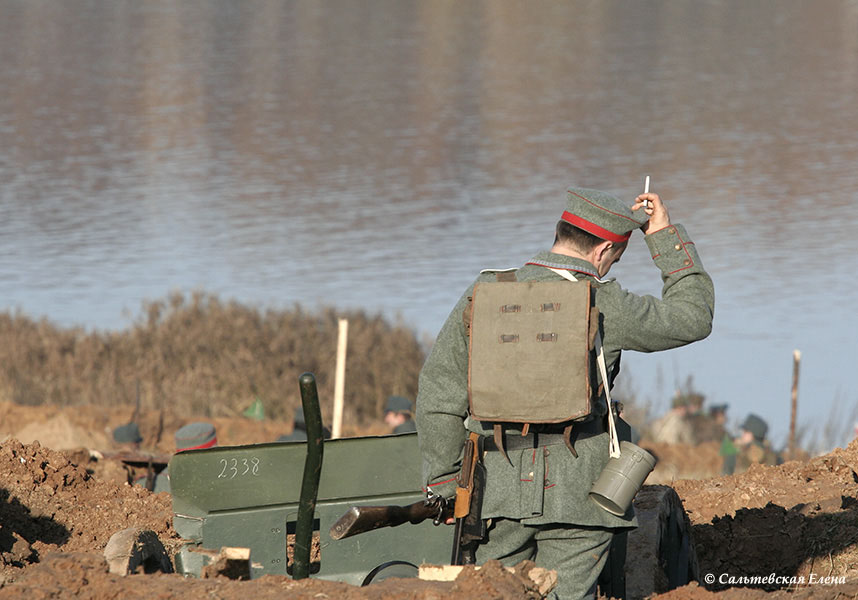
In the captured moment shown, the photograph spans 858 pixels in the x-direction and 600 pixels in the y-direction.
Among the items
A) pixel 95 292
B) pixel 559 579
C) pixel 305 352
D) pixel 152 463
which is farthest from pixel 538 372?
pixel 95 292

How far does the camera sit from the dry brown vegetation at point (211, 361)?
61.2ft

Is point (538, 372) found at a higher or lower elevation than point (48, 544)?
higher

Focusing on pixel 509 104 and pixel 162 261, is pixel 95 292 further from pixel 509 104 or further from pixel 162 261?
→ pixel 509 104

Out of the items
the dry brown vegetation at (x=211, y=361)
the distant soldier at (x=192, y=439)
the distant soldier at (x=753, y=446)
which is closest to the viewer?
the distant soldier at (x=192, y=439)

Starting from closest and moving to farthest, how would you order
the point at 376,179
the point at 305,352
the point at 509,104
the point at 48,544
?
the point at 48,544
the point at 305,352
the point at 376,179
the point at 509,104

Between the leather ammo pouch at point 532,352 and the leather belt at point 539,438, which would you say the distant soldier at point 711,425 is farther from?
the leather ammo pouch at point 532,352

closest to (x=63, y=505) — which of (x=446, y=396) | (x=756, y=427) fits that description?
(x=446, y=396)

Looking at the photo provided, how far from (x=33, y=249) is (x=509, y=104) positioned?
20.3m

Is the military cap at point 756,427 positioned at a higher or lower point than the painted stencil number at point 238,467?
lower

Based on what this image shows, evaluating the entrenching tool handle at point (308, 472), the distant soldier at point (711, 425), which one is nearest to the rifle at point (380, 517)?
the entrenching tool handle at point (308, 472)

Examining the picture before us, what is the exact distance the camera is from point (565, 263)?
509cm

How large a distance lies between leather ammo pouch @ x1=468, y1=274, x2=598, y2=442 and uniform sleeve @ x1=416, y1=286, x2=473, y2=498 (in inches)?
5.4

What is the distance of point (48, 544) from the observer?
7359 millimetres

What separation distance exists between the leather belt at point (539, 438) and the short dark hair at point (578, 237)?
658 mm
